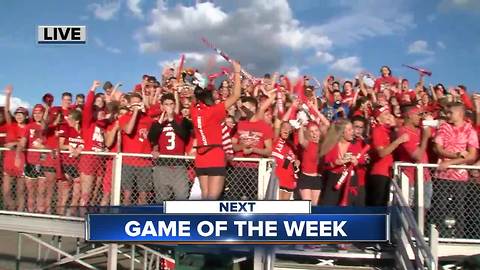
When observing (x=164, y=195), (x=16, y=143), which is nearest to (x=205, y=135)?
(x=164, y=195)

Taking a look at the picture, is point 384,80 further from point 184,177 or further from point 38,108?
point 38,108

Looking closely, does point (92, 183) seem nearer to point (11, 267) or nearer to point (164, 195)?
point (164, 195)

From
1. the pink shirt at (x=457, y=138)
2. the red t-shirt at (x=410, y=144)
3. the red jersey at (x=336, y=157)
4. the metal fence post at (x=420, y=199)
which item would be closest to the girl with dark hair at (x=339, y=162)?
the red jersey at (x=336, y=157)

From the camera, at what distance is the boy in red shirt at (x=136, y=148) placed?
25.0 feet

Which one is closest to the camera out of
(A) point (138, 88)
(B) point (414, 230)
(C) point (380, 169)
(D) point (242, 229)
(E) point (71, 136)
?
(D) point (242, 229)

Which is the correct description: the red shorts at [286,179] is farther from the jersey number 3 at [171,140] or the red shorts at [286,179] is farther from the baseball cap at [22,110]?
the baseball cap at [22,110]

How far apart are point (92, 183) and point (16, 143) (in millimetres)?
1433

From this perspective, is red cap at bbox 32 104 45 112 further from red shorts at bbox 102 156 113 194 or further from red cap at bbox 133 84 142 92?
red cap at bbox 133 84 142 92

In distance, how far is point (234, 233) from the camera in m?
5.39

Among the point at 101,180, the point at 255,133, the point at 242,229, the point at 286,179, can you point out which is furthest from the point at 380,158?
the point at 101,180

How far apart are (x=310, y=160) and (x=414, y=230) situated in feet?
6.56

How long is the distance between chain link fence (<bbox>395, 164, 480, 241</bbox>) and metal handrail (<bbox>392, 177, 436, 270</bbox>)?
28 cm

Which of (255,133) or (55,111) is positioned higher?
(55,111)

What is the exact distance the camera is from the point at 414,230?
584cm
